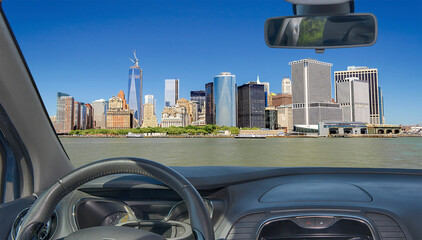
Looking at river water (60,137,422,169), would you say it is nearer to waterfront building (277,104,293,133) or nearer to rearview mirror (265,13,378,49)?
rearview mirror (265,13,378,49)

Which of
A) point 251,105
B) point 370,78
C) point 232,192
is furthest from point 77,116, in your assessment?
point 251,105

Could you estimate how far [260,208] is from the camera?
5.59 feet

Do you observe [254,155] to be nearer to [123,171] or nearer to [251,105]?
[123,171]

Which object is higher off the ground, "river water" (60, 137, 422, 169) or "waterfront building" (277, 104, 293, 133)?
"waterfront building" (277, 104, 293, 133)

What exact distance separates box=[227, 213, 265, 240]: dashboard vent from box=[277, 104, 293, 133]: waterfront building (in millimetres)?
57160

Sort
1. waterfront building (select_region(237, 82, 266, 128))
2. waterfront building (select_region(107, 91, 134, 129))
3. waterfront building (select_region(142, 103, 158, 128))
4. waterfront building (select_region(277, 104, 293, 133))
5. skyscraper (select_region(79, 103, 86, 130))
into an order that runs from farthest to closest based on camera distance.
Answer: waterfront building (select_region(237, 82, 266, 128)) < waterfront building (select_region(277, 104, 293, 133)) < waterfront building (select_region(142, 103, 158, 128)) < waterfront building (select_region(107, 91, 134, 129)) < skyscraper (select_region(79, 103, 86, 130))

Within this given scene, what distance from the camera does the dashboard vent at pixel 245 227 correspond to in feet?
5.41

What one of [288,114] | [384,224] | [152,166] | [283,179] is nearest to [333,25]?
[283,179]

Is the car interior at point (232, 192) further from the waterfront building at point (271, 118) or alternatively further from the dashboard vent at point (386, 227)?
the waterfront building at point (271, 118)

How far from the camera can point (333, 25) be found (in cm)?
202

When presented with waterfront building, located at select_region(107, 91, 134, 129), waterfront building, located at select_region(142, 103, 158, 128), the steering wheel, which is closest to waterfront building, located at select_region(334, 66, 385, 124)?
the steering wheel

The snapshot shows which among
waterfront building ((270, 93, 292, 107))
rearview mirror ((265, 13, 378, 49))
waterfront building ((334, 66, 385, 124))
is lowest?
rearview mirror ((265, 13, 378, 49))

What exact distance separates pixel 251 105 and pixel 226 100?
2337 cm

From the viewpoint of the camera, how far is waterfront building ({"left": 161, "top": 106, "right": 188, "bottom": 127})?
70431 millimetres
